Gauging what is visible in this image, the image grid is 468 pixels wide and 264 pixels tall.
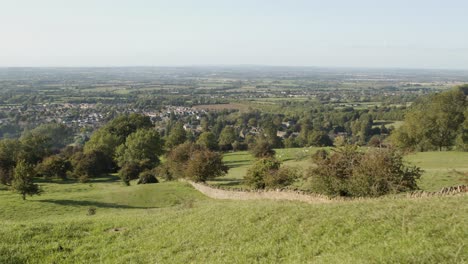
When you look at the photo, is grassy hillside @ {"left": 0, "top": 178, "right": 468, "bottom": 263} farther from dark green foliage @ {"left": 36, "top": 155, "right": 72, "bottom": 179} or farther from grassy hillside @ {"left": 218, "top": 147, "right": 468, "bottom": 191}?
dark green foliage @ {"left": 36, "top": 155, "right": 72, "bottom": 179}

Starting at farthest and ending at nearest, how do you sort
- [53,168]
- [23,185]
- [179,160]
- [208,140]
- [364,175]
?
[208,140]
[53,168]
[179,160]
[23,185]
[364,175]

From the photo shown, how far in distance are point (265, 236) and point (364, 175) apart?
32.4 feet

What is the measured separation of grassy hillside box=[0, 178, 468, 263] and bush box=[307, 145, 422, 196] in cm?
620

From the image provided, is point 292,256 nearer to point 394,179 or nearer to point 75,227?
point 75,227

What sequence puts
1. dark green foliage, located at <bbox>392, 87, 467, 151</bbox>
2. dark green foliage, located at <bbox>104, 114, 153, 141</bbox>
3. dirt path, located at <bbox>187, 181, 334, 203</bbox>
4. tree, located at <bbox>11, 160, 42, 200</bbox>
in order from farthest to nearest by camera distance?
dark green foliage, located at <bbox>104, 114, 153, 141</bbox> → dark green foliage, located at <bbox>392, 87, 467, 151</bbox> → tree, located at <bbox>11, 160, 42, 200</bbox> → dirt path, located at <bbox>187, 181, 334, 203</bbox>

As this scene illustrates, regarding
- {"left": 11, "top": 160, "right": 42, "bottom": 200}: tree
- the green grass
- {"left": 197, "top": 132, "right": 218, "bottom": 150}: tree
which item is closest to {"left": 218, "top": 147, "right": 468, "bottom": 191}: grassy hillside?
the green grass

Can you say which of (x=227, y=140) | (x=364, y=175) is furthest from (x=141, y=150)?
(x=364, y=175)

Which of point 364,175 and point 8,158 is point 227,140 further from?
point 364,175

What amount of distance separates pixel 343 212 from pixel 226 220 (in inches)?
174

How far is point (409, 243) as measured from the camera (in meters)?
9.42

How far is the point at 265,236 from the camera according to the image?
12219 millimetres

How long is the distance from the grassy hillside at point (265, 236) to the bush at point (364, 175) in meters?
6.20

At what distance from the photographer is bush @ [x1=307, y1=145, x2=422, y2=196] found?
65.1 feet

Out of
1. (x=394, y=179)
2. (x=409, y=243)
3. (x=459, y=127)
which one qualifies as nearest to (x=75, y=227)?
(x=409, y=243)
